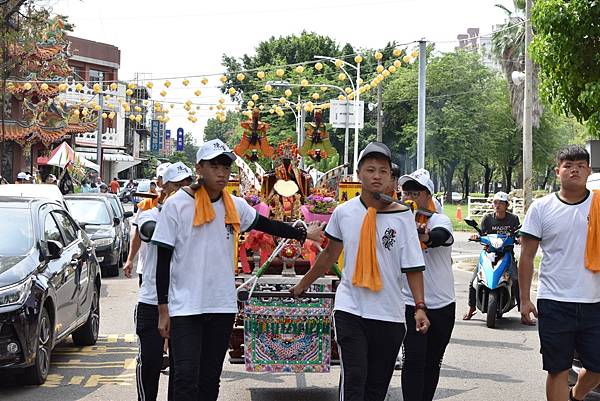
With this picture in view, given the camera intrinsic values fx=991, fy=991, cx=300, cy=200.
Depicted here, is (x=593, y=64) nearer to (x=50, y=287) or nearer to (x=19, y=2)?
(x=50, y=287)

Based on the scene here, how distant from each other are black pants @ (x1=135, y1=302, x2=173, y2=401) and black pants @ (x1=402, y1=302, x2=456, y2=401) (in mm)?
1652

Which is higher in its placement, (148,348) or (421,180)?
(421,180)

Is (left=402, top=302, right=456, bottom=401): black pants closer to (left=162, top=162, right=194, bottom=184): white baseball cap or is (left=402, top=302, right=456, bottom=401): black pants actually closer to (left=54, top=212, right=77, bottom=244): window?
(left=162, top=162, right=194, bottom=184): white baseball cap

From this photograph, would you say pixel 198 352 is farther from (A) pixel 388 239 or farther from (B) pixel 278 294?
(B) pixel 278 294

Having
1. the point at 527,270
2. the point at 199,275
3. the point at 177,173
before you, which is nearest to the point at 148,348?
the point at 199,275

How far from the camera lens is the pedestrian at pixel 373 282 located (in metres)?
5.56

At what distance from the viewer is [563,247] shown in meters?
6.30

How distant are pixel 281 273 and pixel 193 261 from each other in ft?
7.78

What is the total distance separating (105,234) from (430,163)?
195ft

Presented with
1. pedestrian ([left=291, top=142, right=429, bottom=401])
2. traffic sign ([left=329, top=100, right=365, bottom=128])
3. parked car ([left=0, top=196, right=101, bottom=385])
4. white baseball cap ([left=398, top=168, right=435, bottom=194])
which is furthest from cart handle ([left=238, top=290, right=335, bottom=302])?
traffic sign ([left=329, top=100, right=365, bottom=128])

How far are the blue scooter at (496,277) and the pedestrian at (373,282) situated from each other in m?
6.86

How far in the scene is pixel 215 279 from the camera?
5.85 metres

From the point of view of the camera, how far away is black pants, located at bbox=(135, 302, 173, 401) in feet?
21.8

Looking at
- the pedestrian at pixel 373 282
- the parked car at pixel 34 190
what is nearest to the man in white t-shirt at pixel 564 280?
the pedestrian at pixel 373 282
